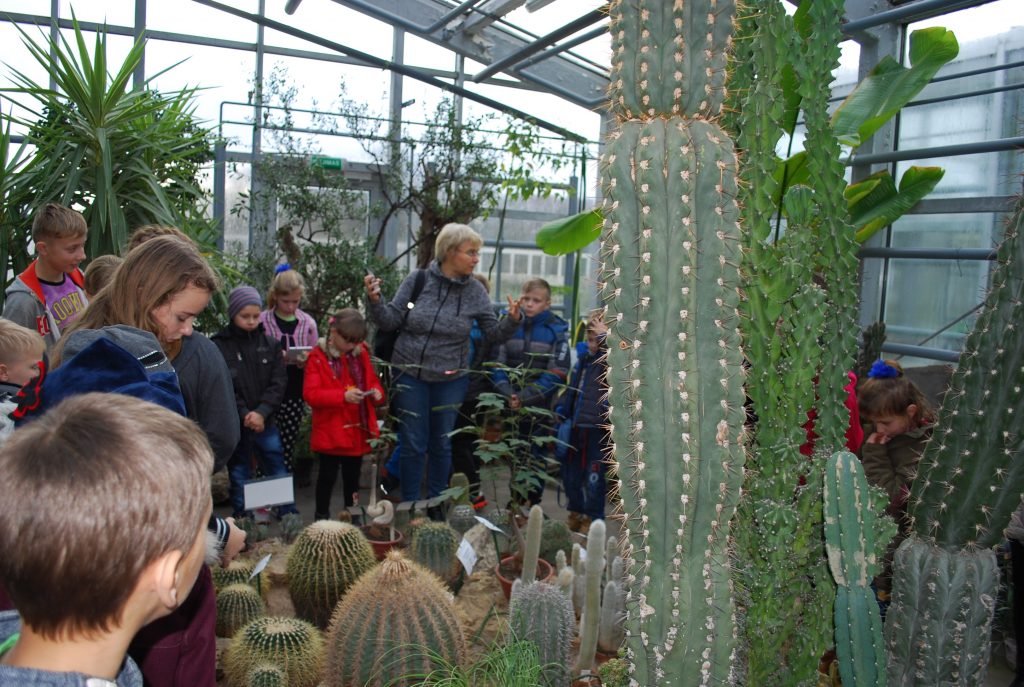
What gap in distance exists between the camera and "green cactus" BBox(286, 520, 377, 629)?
11.1 ft

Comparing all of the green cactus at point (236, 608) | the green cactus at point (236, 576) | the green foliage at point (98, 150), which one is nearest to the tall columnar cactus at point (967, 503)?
the green cactus at point (236, 608)

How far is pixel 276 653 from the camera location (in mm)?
2822

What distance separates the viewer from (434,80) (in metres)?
8.48

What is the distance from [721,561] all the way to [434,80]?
7.47 metres

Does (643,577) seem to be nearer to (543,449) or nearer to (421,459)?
(421,459)

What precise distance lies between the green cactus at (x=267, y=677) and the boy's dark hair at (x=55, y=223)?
222 cm

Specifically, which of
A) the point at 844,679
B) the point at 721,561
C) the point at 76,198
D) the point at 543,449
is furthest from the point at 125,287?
the point at 543,449

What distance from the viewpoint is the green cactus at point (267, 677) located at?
2639 millimetres

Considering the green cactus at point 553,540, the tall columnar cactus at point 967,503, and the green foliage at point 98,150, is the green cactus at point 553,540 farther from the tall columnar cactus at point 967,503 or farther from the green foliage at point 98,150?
the green foliage at point 98,150

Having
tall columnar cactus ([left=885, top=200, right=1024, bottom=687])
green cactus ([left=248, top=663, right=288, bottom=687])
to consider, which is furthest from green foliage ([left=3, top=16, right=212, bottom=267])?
tall columnar cactus ([left=885, top=200, right=1024, bottom=687])

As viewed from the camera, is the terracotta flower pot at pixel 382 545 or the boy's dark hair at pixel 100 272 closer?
the boy's dark hair at pixel 100 272

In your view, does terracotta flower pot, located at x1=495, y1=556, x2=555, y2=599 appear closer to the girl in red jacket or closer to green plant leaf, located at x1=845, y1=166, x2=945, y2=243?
the girl in red jacket

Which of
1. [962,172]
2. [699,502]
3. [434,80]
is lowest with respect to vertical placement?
[699,502]

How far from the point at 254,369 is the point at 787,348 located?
11.0 feet
